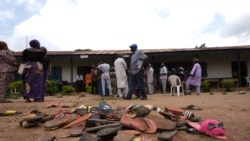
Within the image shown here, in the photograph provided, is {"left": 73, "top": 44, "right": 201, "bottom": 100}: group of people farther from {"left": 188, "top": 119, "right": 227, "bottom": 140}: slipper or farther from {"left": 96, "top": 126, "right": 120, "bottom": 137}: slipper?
{"left": 96, "top": 126, "right": 120, "bottom": 137}: slipper

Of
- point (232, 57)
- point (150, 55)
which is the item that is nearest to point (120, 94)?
point (150, 55)

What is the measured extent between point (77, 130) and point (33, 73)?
385 cm

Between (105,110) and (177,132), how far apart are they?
1136mm

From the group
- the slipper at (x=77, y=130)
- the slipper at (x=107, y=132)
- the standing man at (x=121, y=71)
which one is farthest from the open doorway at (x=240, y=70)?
the slipper at (x=107, y=132)

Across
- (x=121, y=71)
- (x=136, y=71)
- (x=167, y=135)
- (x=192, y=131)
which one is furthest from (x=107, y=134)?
(x=121, y=71)

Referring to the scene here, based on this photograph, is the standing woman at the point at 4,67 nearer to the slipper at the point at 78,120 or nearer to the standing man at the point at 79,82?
the slipper at the point at 78,120

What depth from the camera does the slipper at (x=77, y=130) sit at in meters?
3.77

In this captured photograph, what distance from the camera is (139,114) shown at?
422 centimetres

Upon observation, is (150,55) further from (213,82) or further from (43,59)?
(43,59)

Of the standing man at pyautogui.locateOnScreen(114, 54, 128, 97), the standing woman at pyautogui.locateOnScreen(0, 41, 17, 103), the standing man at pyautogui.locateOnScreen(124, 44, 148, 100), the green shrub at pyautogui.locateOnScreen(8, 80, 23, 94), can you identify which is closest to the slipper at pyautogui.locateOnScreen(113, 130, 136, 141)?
the standing man at pyautogui.locateOnScreen(124, 44, 148, 100)

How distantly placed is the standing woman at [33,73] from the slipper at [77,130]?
3.58m

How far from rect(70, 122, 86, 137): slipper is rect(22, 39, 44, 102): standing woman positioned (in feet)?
11.7

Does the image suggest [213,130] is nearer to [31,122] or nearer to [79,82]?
[31,122]

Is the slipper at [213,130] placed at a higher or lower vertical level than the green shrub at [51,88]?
lower
